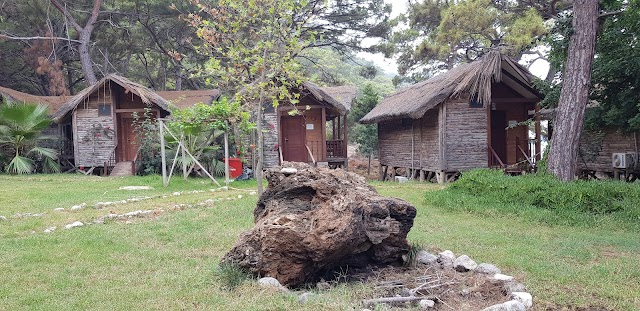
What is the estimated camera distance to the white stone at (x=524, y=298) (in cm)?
407

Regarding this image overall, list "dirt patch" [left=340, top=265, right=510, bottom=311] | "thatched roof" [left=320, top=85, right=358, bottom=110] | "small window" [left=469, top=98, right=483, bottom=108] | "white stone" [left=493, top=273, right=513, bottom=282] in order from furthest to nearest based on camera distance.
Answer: "thatched roof" [left=320, top=85, right=358, bottom=110] → "small window" [left=469, top=98, right=483, bottom=108] → "white stone" [left=493, top=273, right=513, bottom=282] → "dirt patch" [left=340, top=265, right=510, bottom=311]

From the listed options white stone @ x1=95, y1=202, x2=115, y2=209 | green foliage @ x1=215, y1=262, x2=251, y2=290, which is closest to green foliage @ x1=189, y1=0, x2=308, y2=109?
white stone @ x1=95, y1=202, x2=115, y2=209

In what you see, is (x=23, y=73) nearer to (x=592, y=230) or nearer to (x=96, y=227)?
(x=96, y=227)

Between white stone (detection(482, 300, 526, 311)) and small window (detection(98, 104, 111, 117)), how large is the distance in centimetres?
1859

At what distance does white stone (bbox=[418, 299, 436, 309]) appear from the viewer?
4161 millimetres

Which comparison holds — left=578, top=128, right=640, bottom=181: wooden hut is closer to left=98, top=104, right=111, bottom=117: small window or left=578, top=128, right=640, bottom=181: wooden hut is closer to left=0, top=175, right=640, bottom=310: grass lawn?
left=0, top=175, right=640, bottom=310: grass lawn

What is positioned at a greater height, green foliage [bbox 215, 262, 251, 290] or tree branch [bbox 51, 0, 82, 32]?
tree branch [bbox 51, 0, 82, 32]

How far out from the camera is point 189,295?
4.23m

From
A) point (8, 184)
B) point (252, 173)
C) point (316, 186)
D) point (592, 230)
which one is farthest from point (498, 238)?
point (8, 184)

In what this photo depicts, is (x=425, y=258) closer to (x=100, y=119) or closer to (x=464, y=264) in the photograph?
(x=464, y=264)

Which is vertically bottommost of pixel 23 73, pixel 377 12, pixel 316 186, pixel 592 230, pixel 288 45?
pixel 592 230

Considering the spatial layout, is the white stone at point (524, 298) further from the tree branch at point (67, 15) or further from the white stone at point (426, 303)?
the tree branch at point (67, 15)

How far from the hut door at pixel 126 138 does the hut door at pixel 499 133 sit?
1384 centimetres

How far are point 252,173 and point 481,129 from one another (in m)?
7.32
